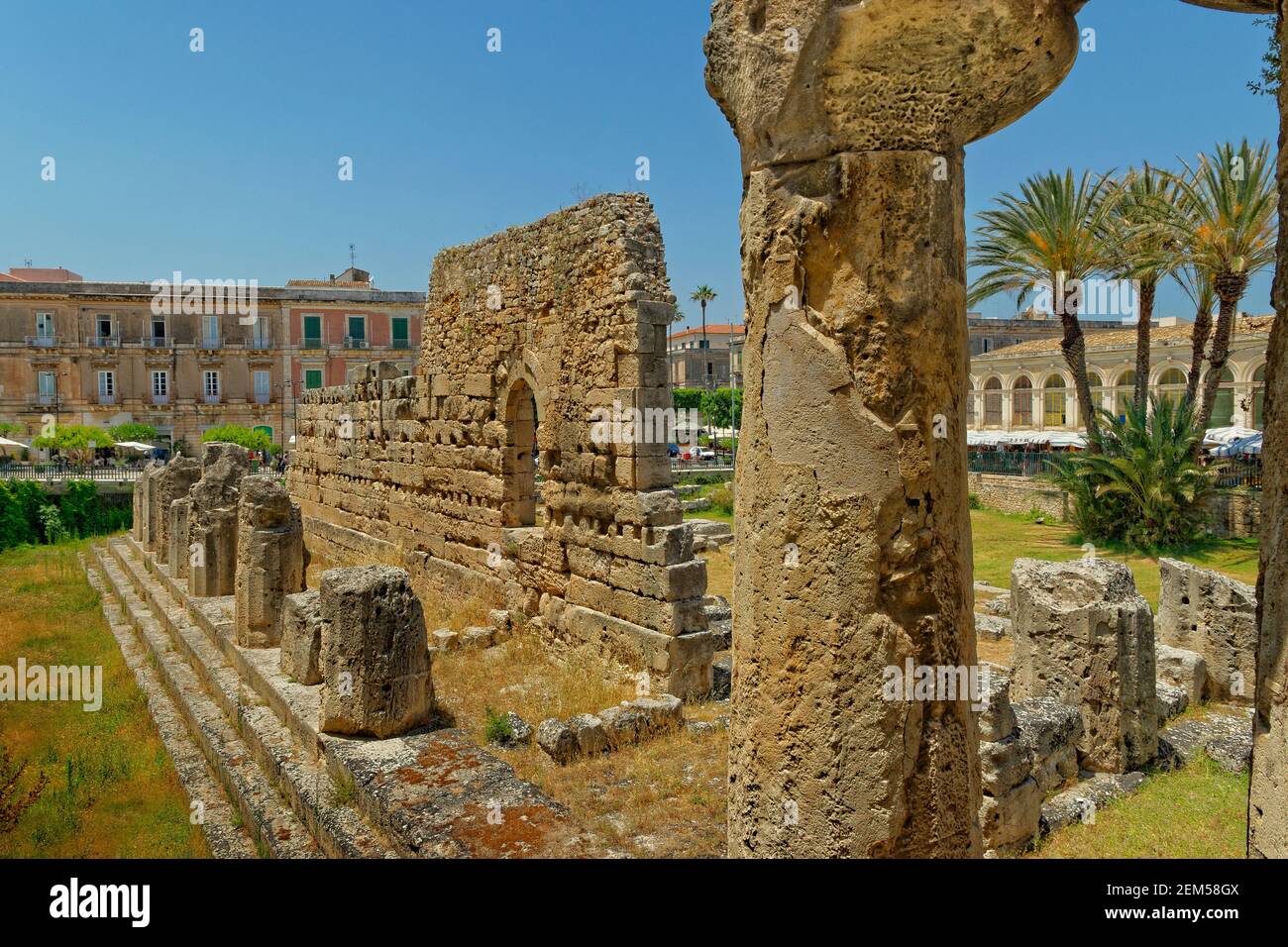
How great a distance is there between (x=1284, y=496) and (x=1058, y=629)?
525 cm

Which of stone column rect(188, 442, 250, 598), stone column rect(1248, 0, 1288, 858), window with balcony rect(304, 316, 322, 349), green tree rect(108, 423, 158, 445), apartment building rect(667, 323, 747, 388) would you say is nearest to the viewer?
stone column rect(1248, 0, 1288, 858)

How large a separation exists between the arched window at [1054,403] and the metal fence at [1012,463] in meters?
10.9

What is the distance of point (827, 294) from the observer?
2.86 m

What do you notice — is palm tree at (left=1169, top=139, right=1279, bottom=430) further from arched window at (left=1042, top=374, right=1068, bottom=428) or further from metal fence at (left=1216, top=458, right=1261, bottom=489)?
arched window at (left=1042, top=374, right=1068, bottom=428)

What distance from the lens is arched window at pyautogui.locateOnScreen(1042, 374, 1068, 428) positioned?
39.5 m

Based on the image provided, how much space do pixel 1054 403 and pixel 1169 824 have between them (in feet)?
123

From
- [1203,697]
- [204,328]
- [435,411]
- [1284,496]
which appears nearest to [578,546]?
[435,411]

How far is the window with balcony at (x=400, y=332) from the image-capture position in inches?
1671

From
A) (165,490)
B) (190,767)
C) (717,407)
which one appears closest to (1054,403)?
(717,407)

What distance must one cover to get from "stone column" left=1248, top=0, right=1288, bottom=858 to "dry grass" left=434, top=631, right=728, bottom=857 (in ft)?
11.2

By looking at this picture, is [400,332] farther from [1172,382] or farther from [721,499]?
[1172,382]

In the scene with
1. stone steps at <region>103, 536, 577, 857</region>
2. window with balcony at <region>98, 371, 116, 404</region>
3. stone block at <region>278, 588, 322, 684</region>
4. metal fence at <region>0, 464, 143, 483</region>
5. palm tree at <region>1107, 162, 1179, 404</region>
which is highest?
palm tree at <region>1107, 162, 1179, 404</region>

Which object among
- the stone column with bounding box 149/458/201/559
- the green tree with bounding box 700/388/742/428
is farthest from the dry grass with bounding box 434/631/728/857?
the green tree with bounding box 700/388/742/428

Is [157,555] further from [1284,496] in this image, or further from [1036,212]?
[1036,212]
